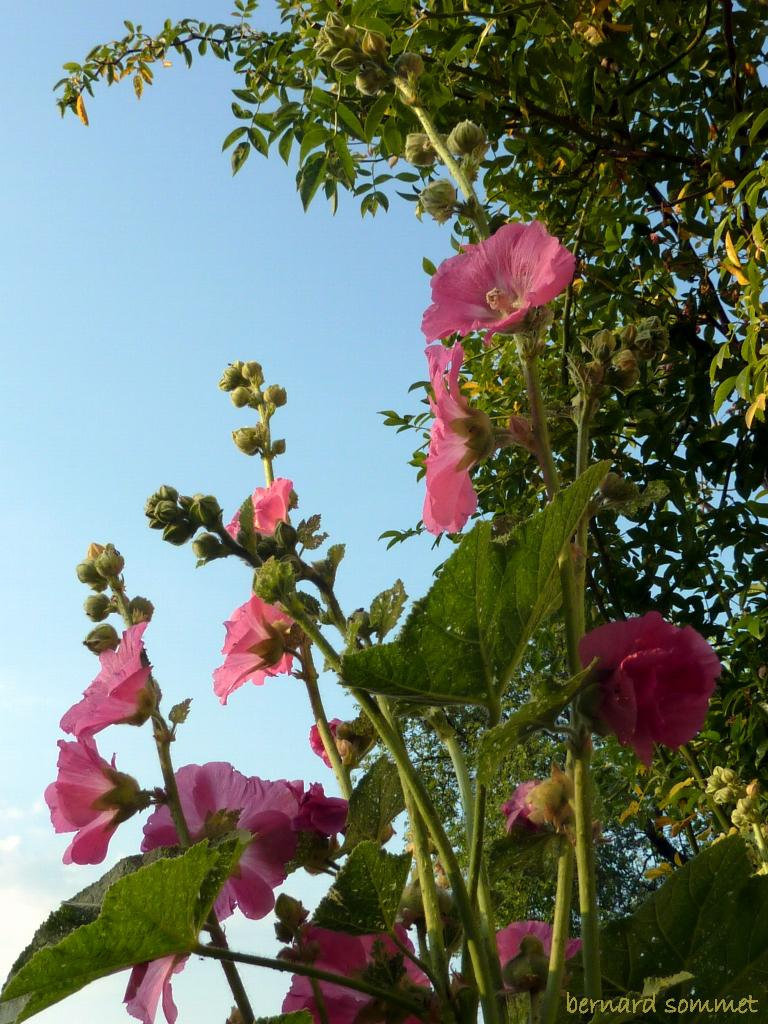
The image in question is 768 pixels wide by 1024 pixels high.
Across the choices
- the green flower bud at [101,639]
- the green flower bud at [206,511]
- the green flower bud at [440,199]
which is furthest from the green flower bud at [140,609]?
the green flower bud at [440,199]

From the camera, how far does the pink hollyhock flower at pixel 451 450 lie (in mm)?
634

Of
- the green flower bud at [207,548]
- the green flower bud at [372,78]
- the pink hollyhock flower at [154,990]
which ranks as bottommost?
the pink hollyhock flower at [154,990]

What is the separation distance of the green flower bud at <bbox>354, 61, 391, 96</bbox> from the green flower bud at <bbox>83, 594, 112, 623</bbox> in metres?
0.47

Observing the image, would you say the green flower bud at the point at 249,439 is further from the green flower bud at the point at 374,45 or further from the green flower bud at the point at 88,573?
the green flower bud at the point at 374,45

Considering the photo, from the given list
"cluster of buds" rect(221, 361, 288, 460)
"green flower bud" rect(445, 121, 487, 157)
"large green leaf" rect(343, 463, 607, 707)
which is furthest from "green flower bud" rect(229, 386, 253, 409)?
"large green leaf" rect(343, 463, 607, 707)

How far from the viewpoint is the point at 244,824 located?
23.6 inches

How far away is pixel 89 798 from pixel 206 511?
0.66ft

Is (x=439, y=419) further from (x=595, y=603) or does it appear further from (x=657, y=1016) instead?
(x=595, y=603)

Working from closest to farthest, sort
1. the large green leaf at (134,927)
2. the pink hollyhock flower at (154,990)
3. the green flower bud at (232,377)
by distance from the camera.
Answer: the large green leaf at (134,927) → the pink hollyhock flower at (154,990) → the green flower bud at (232,377)

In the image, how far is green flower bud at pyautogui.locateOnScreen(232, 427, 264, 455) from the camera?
782 millimetres

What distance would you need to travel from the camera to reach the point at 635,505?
608 millimetres

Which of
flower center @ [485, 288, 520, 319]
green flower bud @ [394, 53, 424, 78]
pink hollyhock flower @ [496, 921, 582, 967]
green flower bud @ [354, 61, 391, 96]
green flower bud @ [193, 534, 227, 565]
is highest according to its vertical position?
green flower bud @ [354, 61, 391, 96]

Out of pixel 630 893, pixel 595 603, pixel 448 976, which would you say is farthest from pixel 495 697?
pixel 630 893

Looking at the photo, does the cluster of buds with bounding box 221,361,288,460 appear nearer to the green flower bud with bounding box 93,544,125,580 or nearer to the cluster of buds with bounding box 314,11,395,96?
the green flower bud with bounding box 93,544,125,580
